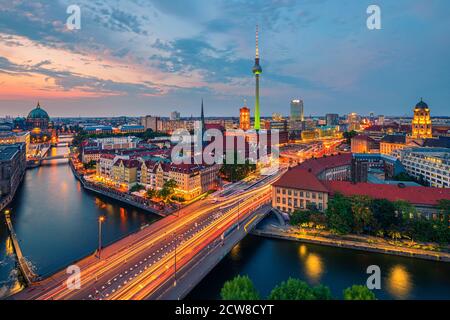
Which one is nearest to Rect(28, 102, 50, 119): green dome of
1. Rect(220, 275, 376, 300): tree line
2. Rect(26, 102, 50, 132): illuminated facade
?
Rect(26, 102, 50, 132): illuminated facade

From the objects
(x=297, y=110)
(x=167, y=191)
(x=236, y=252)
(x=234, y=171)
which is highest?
(x=297, y=110)

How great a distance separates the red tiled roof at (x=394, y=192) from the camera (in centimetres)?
2483

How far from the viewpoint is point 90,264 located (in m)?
18.0

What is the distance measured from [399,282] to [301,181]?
1238 cm

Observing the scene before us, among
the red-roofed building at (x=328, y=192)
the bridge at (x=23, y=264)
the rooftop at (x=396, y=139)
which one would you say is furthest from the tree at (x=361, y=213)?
the rooftop at (x=396, y=139)

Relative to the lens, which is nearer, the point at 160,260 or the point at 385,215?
the point at 160,260

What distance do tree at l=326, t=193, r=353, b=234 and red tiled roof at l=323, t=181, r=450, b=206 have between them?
9.15 feet

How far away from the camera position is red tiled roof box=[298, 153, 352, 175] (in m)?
34.1

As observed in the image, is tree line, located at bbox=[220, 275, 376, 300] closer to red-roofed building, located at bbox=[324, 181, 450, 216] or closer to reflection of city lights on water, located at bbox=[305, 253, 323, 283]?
reflection of city lights on water, located at bbox=[305, 253, 323, 283]

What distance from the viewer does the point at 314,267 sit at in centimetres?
2030

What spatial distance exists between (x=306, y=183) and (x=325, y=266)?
9707 millimetres

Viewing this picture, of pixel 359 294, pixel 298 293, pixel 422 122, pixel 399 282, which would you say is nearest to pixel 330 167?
pixel 399 282

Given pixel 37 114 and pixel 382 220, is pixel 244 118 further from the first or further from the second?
pixel 382 220
